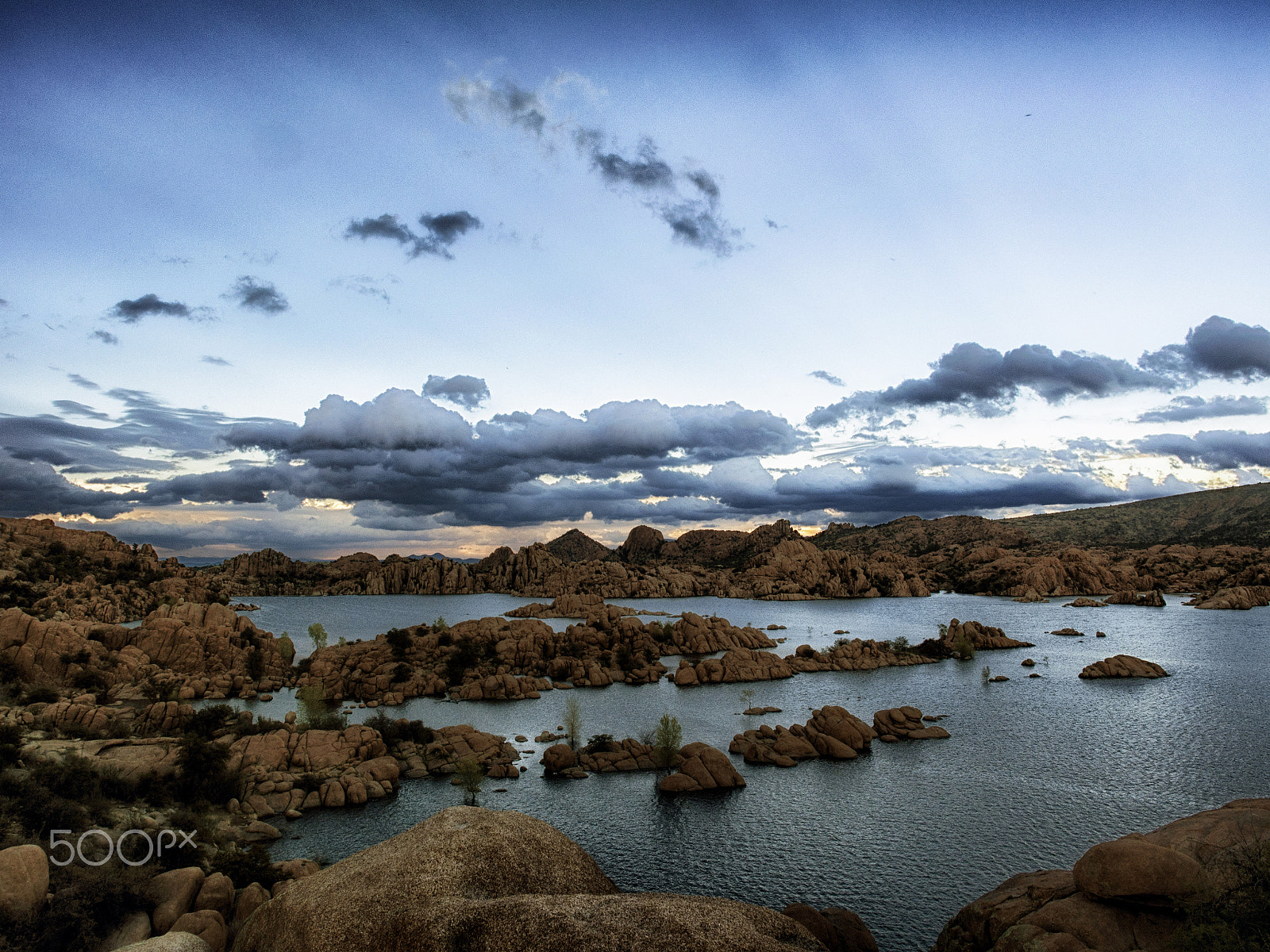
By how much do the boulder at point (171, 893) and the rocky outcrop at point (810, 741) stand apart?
3576cm

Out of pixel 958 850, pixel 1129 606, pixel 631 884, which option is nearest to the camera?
pixel 631 884

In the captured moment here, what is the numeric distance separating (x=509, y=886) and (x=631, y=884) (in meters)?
17.8

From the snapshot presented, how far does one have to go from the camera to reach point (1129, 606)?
153 m

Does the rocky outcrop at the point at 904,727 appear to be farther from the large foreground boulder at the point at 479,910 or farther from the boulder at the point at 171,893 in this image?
the boulder at the point at 171,893

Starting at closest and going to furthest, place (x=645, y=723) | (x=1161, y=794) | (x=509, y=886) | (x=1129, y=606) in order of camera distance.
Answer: (x=509, y=886) → (x=1161, y=794) → (x=645, y=723) → (x=1129, y=606)

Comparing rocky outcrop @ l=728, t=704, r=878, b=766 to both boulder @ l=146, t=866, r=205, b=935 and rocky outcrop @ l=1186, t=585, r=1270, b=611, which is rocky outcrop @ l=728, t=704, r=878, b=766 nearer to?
boulder @ l=146, t=866, r=205, b=935

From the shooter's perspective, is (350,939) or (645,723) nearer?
(350,939)

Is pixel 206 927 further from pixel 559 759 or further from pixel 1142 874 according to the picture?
pixel 559 759

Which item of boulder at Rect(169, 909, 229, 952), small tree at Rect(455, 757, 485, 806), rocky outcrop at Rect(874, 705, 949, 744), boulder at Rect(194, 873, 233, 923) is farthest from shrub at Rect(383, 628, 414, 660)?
boulder at Rect(169, 909, 229, 952)

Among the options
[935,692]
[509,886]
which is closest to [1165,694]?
[935,692]

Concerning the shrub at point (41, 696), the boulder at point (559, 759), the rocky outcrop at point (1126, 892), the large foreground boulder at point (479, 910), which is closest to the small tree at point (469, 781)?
the boulder at point (559, 759)

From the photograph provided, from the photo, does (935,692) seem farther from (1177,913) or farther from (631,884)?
(1177,913)

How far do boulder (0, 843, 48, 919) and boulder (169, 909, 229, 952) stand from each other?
3305 millimetres

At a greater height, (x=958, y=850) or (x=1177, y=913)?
(x=1177, y=913)
